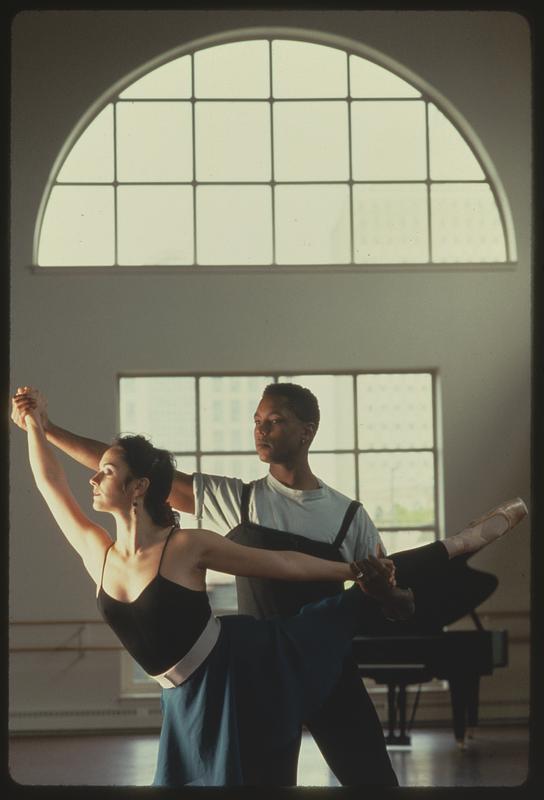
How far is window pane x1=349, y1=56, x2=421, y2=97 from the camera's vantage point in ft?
28.5

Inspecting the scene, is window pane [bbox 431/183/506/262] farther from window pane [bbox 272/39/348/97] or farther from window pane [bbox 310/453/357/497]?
window pane [bbox 310/453/357/497]

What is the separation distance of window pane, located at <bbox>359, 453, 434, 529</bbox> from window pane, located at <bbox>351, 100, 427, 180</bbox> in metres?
2.03

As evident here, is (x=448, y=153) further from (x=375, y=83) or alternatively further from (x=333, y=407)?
(x=333, y=407)

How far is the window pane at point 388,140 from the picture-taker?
8.72 meters

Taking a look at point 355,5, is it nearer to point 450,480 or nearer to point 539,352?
point 539,352

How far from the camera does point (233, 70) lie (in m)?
8.66

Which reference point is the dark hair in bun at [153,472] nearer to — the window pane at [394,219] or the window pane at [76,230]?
the window pane at [76,230]

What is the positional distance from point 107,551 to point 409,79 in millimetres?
6615

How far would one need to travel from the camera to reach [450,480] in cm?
849

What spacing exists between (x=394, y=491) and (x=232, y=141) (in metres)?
2.74

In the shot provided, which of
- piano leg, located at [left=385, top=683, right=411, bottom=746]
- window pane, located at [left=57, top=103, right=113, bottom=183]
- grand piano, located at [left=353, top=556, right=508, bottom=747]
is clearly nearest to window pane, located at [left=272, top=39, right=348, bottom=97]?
window pane, located at [left=57, top=103, right=113, bottom=183]

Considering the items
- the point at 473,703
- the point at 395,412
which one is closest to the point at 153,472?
the point at 473,703

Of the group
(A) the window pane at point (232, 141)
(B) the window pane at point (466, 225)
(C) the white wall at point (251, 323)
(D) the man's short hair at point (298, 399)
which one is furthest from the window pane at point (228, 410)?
(D) the man's short hair at point (298, 399)

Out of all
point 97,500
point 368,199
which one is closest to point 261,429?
point 97,500
